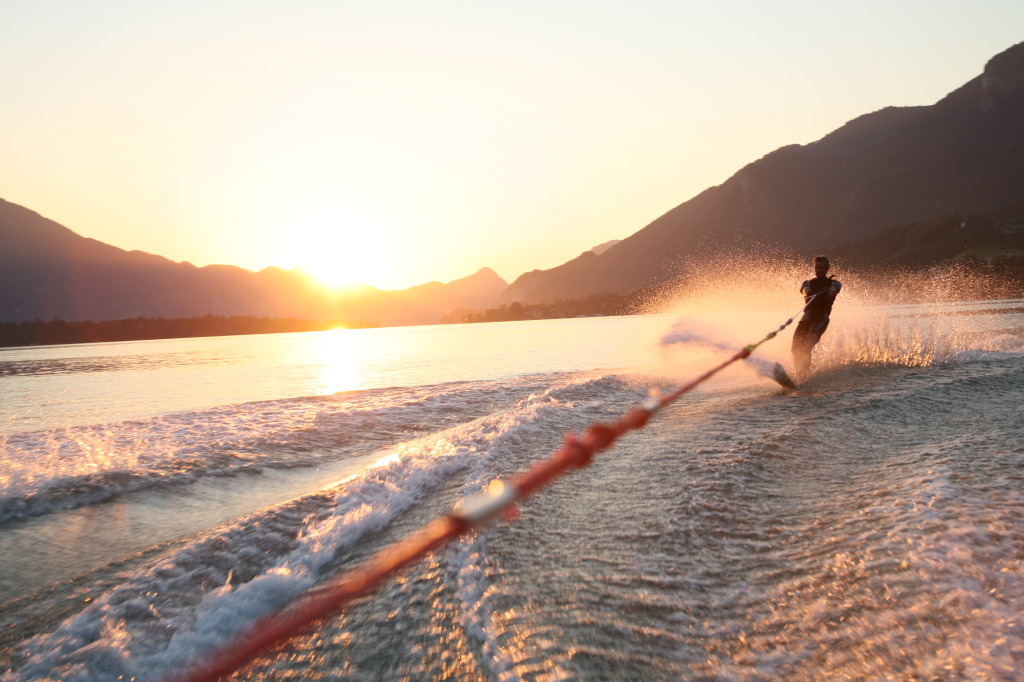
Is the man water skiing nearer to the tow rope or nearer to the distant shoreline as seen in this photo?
the tow rope

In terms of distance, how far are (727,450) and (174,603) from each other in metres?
5.18

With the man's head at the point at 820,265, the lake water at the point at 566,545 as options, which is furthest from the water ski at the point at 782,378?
the man's head at the point at 820,265

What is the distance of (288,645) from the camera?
2.83 meters

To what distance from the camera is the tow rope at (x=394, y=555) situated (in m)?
1.49

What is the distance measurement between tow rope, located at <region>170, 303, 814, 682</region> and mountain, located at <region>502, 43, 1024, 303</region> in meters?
138

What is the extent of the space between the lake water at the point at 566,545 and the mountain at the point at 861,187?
5314 inches

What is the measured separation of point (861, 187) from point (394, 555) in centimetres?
18736

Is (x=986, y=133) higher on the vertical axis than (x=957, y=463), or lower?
higher

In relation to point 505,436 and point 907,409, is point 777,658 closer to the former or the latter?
point 505,436

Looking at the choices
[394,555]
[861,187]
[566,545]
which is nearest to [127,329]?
[394,555]

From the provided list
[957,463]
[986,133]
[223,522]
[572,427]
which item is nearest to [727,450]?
[957,463]

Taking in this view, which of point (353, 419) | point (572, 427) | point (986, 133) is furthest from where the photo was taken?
point (986, 133)

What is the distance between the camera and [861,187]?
6073 inches

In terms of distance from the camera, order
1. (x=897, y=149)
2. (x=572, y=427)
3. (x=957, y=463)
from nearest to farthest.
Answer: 1. (x=957, y=463)
2. (x=572, y=427)
3. (x=897, y=149)
